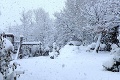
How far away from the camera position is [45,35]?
55.0 meters

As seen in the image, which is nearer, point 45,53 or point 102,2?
point 102,2

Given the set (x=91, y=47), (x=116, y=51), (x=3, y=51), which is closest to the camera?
(x=3, y=51)

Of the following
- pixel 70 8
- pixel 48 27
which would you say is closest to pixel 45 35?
pixel 48 27

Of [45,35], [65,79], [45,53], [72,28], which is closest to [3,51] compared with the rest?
[65,79]

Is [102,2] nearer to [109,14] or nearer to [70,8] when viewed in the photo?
[109,14]

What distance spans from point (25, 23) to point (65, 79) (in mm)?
54199

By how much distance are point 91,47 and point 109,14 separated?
15.2ft

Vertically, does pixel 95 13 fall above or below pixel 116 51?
above

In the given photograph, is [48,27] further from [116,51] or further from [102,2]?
[116,51]

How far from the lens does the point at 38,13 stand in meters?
64.9

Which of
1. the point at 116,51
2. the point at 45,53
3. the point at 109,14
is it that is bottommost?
the point at 45,53

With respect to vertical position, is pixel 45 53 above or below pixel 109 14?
below

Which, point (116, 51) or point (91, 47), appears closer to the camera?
point (116, 51)

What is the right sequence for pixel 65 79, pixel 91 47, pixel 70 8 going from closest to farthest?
pixel 65 79 < pixel 91 47 < pixel 70 8
